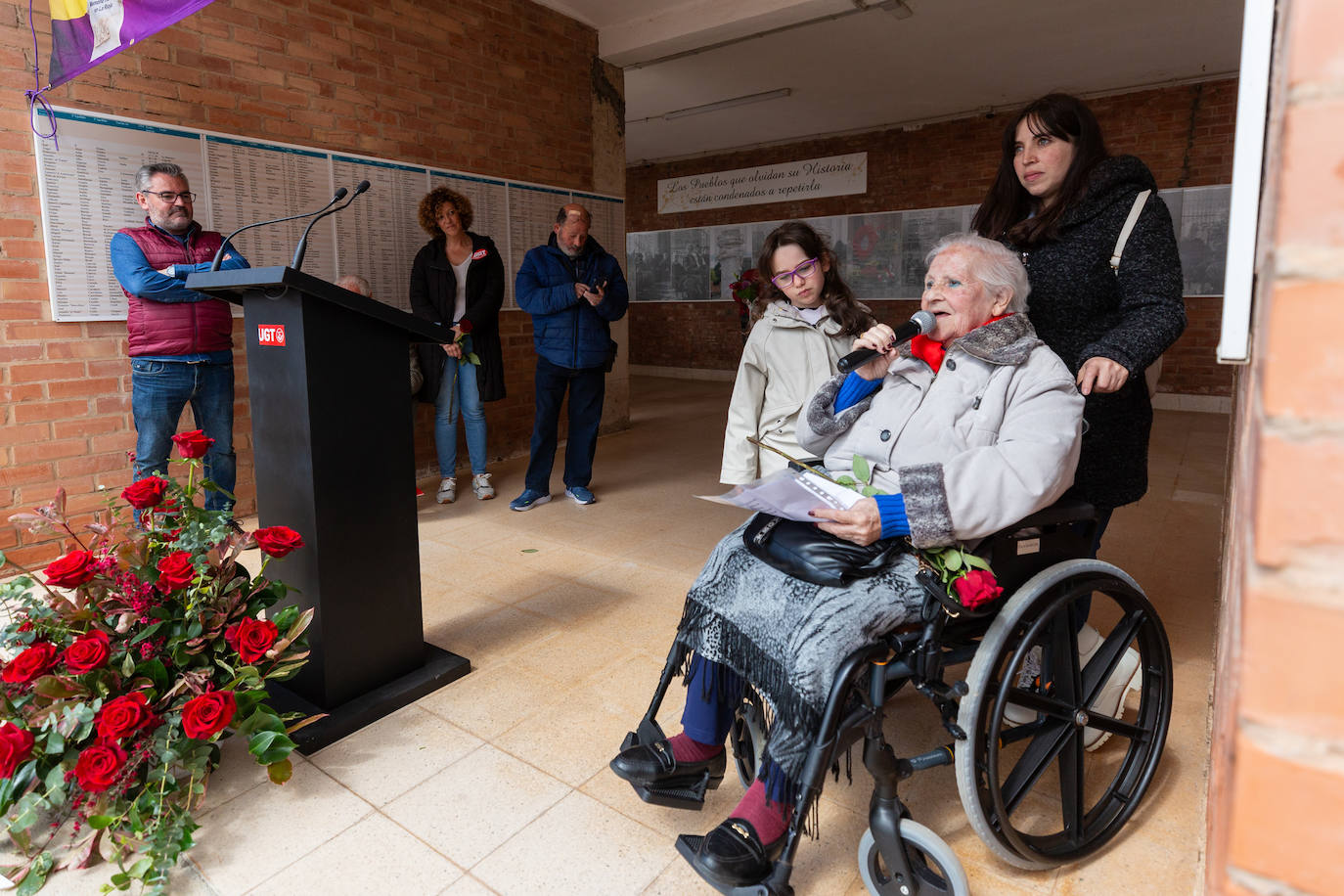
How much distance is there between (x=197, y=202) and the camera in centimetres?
360

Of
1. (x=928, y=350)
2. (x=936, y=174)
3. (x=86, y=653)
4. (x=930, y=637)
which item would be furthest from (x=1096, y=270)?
(x=936, y=174)

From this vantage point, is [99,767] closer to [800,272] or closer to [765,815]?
[765,815]

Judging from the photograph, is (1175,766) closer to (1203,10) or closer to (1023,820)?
(1023,820)

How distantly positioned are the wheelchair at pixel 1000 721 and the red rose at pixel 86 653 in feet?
3.46

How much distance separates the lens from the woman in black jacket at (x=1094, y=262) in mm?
1714

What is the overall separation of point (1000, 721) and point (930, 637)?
0.57 ft

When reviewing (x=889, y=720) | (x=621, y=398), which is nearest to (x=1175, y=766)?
(x=889, y=720)

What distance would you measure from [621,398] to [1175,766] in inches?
196

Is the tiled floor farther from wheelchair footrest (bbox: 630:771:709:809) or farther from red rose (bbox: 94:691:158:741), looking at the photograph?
red rose (bbox: 94:691:158:741)

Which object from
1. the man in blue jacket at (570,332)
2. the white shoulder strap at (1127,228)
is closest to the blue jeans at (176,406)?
the man in blue jacket at (570,332)

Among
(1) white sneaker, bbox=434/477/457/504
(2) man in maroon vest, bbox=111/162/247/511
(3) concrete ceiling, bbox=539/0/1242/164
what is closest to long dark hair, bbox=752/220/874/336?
(2) man in maroon vest, bbox=111/162/247/511

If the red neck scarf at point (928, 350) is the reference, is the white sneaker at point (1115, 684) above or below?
below

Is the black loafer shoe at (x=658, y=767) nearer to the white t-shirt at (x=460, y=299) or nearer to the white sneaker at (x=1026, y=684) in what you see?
the white sneaker at (x=1026, y=684)

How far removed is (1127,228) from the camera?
1.74 metres
